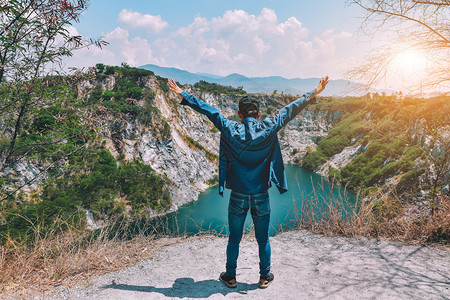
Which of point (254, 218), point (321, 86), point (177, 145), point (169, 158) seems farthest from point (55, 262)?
point (177, 145)

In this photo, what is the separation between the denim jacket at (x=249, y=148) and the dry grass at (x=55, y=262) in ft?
6.52

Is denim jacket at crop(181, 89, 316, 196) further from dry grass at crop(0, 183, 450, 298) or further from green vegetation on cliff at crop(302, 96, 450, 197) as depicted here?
green vegetation on cliff at crop(302, 96, 450, 197)

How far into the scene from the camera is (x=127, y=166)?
131 feet

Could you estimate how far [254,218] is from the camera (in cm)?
271

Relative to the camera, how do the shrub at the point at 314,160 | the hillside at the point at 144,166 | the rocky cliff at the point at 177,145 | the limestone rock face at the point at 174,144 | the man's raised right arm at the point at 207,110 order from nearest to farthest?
the man's raised right arm at the point at 207,110 → the hillside at the point at 144,166 → the limestone rock face at the point at 174,144 → the rocky cliff at the point at 177,145 → the shrub at the point at 314,160

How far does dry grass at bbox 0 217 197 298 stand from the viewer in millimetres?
2674

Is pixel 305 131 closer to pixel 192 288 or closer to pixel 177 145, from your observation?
pixel 177 145

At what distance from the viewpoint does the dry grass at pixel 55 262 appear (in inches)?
105

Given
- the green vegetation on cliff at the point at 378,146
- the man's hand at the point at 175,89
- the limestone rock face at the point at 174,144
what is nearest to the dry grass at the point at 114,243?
the man's hand at the point at 175,89

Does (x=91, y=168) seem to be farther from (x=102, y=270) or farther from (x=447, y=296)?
(x=447, y=296)

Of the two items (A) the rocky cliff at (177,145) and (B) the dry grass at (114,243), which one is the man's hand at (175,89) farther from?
(A) the rocky cliff at (177,145)

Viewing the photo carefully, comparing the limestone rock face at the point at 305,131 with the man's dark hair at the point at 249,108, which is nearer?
the man's dark hair at the point at 249,108

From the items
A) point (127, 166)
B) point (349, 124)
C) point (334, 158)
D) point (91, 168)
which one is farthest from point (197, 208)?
point (349, 124)

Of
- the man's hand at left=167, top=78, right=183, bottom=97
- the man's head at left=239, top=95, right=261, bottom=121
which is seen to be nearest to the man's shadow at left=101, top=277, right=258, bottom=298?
the man's head at left=239, top=95, right=261, bottom=121
